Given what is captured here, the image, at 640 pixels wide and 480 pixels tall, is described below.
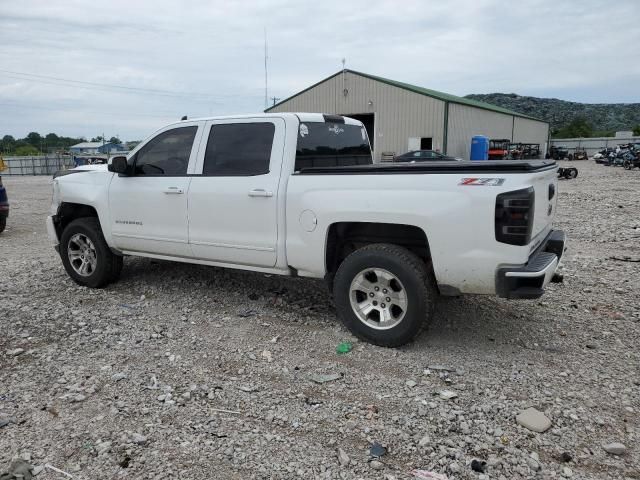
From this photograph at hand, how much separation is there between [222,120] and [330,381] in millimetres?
2847

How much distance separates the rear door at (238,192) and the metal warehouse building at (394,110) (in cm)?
2805

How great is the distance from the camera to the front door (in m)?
5.27

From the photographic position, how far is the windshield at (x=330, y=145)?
484 cm

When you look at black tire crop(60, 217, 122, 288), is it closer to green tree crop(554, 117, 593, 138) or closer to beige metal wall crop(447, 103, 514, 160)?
beige metal wall crop(447, 103, 514, 160)

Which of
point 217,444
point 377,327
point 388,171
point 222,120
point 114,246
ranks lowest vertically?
point 217,444

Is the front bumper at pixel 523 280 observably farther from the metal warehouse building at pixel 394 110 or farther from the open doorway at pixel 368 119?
the open doorway at pixel 368 119

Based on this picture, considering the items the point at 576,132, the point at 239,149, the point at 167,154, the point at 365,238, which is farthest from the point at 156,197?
the point at 576,132

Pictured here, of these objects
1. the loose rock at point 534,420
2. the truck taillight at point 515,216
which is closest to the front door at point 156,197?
the truck taillight at point 515,216

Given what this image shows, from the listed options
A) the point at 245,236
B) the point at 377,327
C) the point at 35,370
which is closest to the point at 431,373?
the point at 377,327

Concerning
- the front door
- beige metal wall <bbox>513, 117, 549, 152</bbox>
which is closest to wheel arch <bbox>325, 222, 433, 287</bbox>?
the front door

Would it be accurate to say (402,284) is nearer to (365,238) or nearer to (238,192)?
(365,238)

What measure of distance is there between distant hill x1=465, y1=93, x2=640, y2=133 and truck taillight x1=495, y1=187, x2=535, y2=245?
451ft

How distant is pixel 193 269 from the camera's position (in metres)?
6.80

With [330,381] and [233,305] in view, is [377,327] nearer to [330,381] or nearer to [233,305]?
[330,381]
